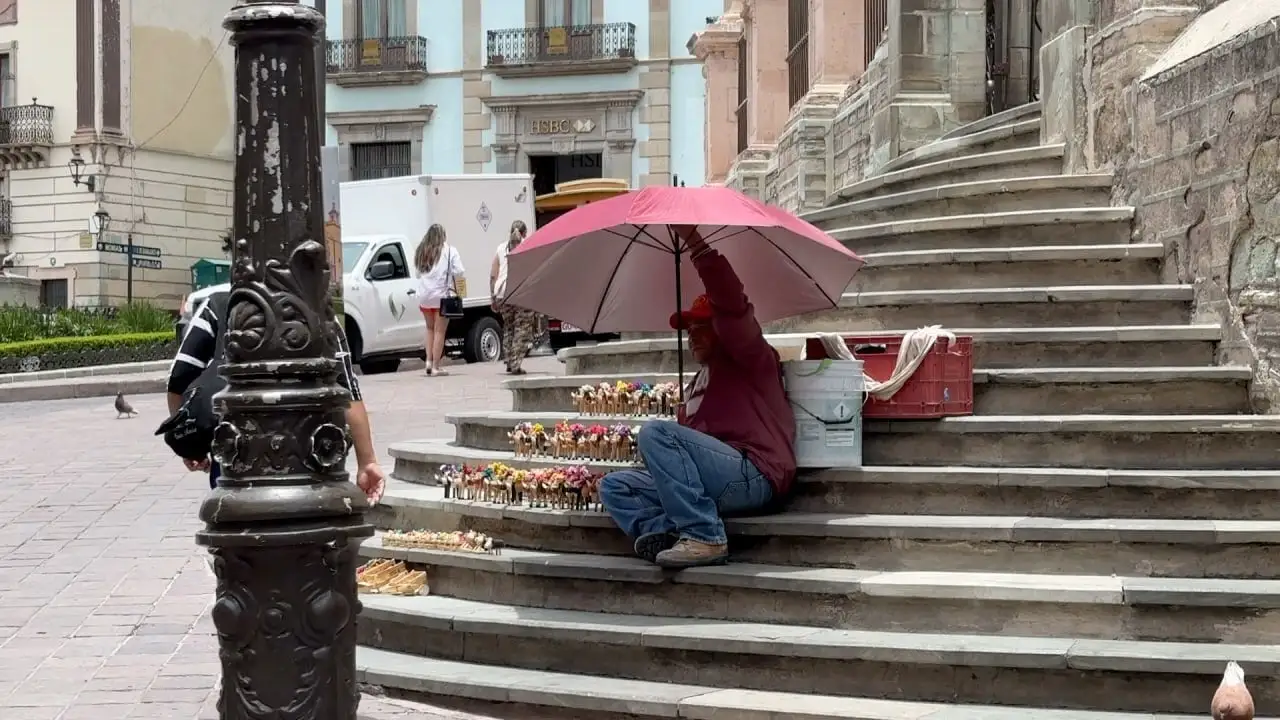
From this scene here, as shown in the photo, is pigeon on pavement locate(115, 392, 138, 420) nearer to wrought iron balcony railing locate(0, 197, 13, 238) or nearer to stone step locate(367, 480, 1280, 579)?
stone step locate(367, 480, 1280, 579)

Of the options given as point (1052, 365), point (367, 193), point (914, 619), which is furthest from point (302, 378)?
point (367, 193)

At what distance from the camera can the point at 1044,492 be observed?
22.3ft

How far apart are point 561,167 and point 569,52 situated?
314cm

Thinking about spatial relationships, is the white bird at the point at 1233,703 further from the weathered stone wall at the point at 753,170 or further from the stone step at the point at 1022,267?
the weathered stone wall at the point at 753,170

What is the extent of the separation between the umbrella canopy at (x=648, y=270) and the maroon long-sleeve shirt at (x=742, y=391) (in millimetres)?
369

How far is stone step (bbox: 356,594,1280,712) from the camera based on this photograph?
5711 millimetres

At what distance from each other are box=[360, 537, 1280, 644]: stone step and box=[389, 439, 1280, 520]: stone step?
1.37 ft

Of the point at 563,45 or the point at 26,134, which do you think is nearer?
the point at 26,134

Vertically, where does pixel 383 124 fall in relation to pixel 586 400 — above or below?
above

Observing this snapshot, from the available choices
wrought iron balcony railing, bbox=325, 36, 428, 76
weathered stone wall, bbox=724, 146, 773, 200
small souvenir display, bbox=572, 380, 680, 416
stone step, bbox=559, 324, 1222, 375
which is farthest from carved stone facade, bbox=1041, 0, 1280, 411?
wrought iron balcony railing, bbox=325, 36, 428, 76

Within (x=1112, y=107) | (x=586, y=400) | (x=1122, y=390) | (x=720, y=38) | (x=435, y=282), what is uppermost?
(x=720, y=38)

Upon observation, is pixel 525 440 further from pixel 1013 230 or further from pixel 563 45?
pixel 563 45

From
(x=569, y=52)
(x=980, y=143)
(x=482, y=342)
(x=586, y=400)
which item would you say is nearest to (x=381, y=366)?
(x=482, y=342)

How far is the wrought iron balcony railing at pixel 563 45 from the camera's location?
139ft
